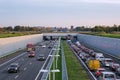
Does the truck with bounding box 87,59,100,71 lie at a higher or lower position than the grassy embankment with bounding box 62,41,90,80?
higher

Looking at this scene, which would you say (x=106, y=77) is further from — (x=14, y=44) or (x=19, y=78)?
(x=14, y=44)

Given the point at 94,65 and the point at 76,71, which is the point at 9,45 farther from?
the point at 94,65

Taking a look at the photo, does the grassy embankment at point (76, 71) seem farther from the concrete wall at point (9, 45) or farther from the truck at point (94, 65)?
the concrete wall at point (9, 45)

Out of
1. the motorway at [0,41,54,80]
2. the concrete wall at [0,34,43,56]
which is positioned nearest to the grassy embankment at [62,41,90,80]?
the motorway at [0,41,54,80]

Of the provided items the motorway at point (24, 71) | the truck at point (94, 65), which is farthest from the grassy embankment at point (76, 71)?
the motorway at point (24, 71)

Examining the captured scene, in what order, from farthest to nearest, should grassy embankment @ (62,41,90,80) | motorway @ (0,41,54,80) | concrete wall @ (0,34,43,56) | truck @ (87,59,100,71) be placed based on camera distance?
1. concrete wall @ (0,34,43,56)
2. truck @ (87,59,100,71)
3. motorway @ (0,41,54,80)
4. grassy embankment @ (62,41,90,80)

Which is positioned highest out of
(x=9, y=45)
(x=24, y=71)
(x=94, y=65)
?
(x=94, y=65)

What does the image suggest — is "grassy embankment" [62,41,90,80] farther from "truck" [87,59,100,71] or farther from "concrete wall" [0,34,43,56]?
"concrete wall" [0,34,43,56]

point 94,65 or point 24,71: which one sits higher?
point 94,65

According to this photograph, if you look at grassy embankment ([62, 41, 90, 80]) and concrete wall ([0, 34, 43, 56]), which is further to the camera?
concrete wall ([0, 34, 43, 56])

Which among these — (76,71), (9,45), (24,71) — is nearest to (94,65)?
(76,71)

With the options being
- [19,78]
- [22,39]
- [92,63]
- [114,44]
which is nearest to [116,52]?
[114,44]
